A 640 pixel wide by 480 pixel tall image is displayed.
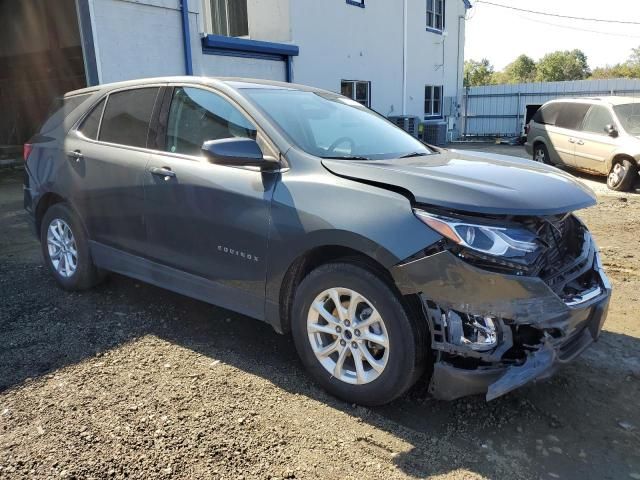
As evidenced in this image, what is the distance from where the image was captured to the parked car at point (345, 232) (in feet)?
8.52

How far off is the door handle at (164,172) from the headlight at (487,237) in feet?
6.08

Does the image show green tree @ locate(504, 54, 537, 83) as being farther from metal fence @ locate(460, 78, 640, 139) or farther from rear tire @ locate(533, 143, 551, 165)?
rear tire @ locate(533, 143, 551, 165)

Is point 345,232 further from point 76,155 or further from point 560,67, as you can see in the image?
point 560,67

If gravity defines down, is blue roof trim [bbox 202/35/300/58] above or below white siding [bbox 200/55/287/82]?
above

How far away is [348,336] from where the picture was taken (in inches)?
116

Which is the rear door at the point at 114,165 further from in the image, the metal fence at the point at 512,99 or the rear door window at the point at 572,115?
the metal fence at the point at 512,99

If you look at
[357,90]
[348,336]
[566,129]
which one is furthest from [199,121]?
[357,90]

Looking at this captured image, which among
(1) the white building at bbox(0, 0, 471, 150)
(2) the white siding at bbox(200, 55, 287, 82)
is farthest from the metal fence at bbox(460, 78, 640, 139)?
(2) the white siding at bbox(200, 55, 287, 82)

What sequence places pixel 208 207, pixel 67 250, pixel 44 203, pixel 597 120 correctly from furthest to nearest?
pixel 597 120 < pixel 44 203 < pixel 67 250 < pixel 208 207

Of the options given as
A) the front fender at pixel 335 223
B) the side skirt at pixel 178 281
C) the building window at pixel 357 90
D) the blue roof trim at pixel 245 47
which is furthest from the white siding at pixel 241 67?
the front fender at pixel 335 223

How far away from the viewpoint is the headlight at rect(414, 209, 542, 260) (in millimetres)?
2574

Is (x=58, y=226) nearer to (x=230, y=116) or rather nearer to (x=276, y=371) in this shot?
(x=230, y=116)

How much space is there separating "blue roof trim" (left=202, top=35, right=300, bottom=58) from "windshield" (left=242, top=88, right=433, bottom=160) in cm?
731

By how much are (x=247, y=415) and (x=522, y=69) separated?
260 feet
